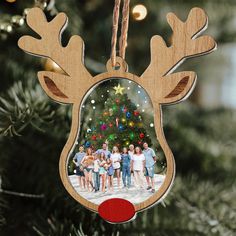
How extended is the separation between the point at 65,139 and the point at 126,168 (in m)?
0.22

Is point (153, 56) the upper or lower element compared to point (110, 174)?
upper

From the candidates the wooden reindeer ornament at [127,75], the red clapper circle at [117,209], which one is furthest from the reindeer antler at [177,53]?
the red clapper circle at [117,209]

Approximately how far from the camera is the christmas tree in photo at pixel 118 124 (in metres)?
0.49

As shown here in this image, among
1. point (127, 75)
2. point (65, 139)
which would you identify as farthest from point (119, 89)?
point (65, 139)

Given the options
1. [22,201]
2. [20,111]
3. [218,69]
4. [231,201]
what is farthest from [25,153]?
[218,69]

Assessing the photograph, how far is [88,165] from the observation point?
1.63 feet

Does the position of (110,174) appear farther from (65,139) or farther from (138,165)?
(65,139)

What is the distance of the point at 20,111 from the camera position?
1.77ft

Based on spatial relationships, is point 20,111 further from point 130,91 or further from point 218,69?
point 218,69

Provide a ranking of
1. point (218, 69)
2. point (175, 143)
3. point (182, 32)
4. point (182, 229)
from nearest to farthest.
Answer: point (182, 32), point (182, 229), point (175, 143), point (218, 69)

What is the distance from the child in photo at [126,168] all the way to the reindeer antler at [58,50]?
8 cm

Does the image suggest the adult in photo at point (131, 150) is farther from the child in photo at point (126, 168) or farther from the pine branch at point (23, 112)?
the pine branch at point (23, 112)

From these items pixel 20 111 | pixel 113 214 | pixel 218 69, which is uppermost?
pixel 218 69

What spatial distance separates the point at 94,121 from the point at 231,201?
0.33 m
